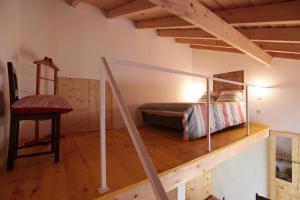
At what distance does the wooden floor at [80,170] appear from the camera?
110 cm

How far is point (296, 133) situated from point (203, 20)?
3.14 meters

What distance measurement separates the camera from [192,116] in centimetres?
224

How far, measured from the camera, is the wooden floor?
1104 millimetres

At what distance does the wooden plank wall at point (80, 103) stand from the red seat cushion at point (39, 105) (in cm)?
152

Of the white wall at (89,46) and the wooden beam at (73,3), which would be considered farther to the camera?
the wooden beam at (73,3)

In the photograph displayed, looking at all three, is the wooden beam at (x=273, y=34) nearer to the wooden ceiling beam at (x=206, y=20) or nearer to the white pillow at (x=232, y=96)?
the wooden ceiling beam at (x=206, y=20)

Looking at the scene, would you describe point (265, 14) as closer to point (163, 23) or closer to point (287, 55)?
point (163, 23)

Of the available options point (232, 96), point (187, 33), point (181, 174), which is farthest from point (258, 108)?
point (181, 174)

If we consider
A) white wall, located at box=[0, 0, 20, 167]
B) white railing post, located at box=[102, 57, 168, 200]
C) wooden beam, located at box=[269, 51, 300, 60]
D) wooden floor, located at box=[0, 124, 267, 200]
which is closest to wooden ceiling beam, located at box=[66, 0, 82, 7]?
white wall, located at box=[0, 0, 20, 167]

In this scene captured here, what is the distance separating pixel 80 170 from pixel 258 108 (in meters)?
4.07

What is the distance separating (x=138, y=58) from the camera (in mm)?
3916

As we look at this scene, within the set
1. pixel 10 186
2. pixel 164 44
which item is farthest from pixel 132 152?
pixel 164 44

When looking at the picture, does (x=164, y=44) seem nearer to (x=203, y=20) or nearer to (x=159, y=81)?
(x=159, y=81)

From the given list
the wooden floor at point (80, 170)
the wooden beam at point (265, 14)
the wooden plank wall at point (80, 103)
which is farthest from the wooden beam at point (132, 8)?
the wooden floor at point (80, 170)
